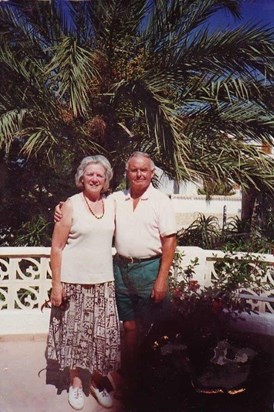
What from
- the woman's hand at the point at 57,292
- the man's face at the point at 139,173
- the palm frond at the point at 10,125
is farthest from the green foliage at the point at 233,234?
the palm frond at the point at 10,125

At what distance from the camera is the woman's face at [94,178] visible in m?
1.65

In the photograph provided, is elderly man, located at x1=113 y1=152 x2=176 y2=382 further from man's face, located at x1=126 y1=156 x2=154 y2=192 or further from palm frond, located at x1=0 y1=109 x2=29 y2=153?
palm frond, located at x1=0 y1=109 x2=29 y2=153

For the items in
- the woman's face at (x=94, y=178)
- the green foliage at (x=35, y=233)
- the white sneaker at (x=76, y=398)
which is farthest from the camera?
the green foliage at (x=35, y=233)

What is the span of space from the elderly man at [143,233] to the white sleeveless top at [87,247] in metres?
0.05

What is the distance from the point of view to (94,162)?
165 cm

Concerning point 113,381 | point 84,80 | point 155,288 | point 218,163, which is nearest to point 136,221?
point 155,288

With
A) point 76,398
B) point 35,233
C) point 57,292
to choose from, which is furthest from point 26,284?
point 76,398

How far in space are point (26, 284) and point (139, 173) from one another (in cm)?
81

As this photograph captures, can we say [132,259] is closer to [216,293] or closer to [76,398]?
[216,293]

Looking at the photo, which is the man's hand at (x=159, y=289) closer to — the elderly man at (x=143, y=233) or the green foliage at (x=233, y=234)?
the elderly man at (x=143, y=233)

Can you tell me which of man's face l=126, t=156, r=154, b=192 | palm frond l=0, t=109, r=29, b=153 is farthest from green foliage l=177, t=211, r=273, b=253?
palm frond l=0, t=109, r=29, b=153

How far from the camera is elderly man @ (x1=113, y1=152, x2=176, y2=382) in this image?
170 cm

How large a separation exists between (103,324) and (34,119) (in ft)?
2.74

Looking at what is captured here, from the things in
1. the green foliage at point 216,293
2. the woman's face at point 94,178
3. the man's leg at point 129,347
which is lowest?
the man's leg at point 129,347
